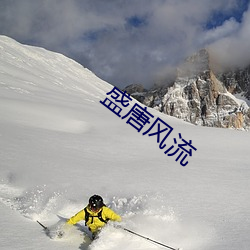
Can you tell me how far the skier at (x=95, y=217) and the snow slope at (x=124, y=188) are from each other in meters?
0.24

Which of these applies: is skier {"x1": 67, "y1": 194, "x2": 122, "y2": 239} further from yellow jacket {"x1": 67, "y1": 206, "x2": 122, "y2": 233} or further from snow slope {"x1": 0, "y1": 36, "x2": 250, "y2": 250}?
snow slope {"x1": 0, "y1": 36, "x2": 250, "y2": 250}

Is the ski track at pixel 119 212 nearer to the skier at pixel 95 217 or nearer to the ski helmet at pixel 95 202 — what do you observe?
the skier at pixel 95 217

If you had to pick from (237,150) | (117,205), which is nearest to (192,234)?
(117,205)

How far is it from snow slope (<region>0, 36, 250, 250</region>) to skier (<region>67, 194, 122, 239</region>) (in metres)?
0.24

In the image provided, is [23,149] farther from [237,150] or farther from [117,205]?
[237,150]

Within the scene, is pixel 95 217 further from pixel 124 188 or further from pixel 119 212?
pixel 124 188

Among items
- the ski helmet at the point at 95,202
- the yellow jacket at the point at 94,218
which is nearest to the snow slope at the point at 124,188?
the yellow jacket at the point at 94,218

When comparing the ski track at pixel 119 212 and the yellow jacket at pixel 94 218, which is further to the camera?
the yellow jacket at pixel 94 218

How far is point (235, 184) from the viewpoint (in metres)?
8.05

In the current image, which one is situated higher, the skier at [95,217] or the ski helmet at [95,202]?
the ski helmet at [95,202]

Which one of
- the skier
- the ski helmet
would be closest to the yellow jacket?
the skier

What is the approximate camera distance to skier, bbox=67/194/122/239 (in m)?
5.70

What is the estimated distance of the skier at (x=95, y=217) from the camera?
5.70m

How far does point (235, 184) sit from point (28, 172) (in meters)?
5.69
